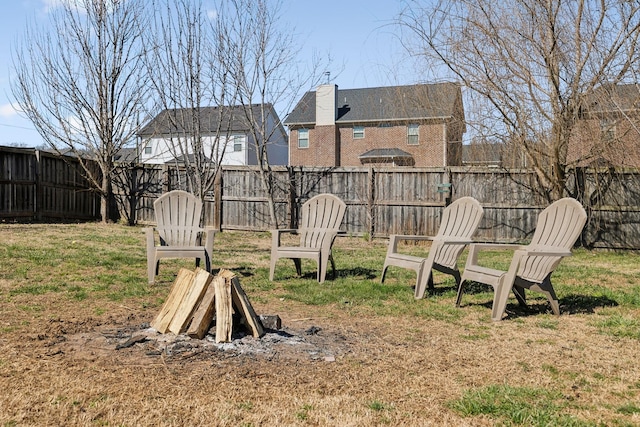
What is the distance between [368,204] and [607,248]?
Answer: 4755mm

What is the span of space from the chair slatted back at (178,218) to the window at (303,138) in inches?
796

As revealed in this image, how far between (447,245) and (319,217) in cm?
185

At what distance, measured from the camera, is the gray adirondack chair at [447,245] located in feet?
18.2

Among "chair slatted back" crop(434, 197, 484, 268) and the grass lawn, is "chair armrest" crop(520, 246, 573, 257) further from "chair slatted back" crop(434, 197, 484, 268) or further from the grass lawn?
"chair slatted back" crop(434, 197, 484, 268)

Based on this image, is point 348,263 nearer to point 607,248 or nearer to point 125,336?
point 125,336

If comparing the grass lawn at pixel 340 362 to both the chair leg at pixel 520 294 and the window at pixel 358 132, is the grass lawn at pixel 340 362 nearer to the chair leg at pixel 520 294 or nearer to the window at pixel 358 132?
the chair leg at pixel 520 294

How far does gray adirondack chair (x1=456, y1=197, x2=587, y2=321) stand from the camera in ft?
15.3

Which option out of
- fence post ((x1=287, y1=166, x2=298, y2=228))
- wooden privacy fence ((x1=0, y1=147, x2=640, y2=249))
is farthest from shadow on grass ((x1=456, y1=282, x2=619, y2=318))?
fence post ((x1=287, y1=166, x2=298, y2=228))

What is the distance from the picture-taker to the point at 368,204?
38.8ft

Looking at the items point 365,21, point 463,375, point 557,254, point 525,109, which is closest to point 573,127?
point 525,109

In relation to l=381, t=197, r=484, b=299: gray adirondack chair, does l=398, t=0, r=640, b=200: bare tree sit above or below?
above

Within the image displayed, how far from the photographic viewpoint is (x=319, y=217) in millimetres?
7141

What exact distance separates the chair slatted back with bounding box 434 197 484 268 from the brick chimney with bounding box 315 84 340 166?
19.5 meters

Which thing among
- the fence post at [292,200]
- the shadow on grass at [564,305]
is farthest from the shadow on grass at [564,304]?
the fence post at [292,200]
